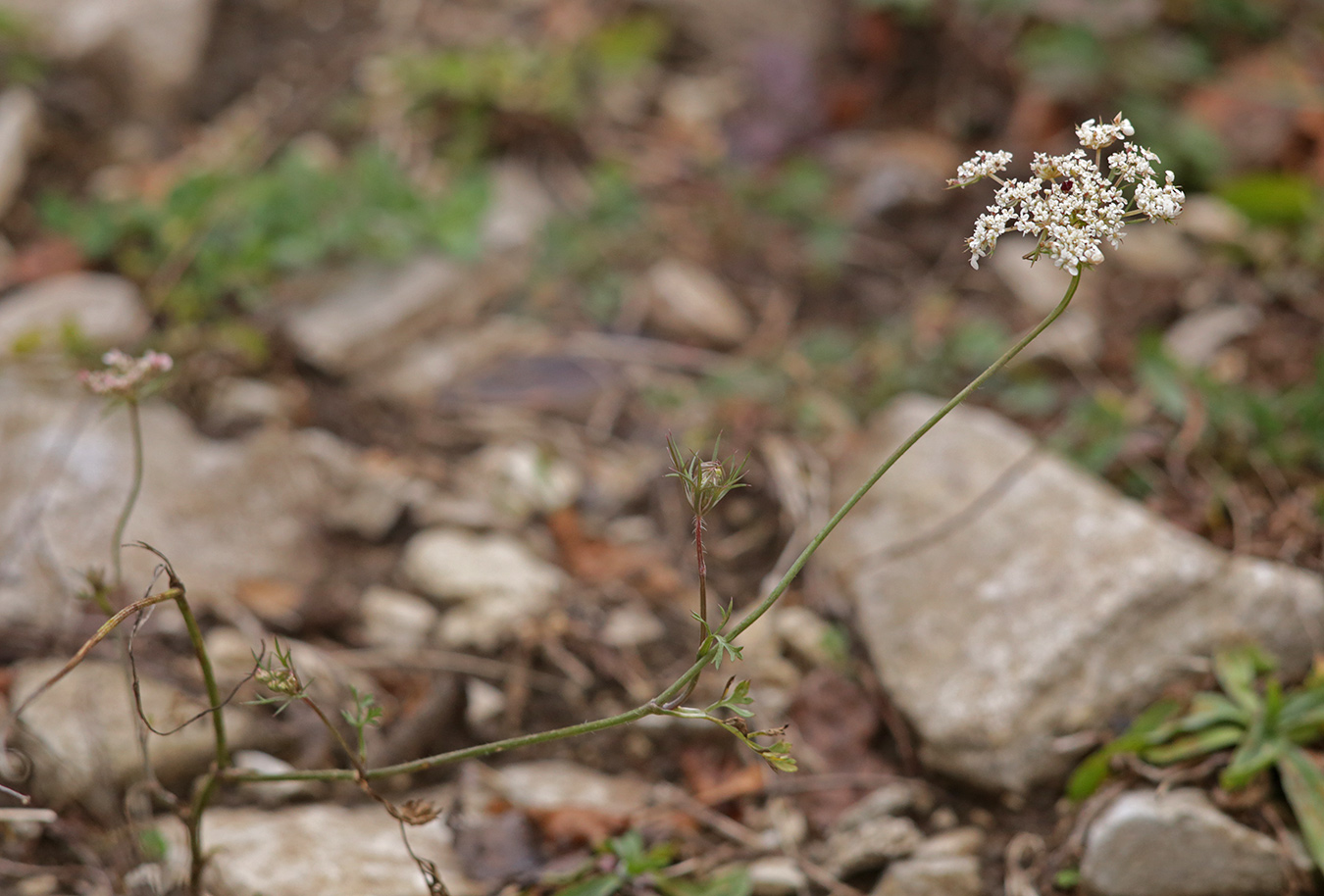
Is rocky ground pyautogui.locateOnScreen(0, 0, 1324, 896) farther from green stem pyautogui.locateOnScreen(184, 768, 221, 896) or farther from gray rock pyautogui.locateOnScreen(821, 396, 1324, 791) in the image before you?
green stem pyautogui.locateOnScreen(184, 768, 221, 896)

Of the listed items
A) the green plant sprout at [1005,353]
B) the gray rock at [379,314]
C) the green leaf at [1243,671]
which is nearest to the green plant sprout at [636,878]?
the green plant sprout at [1005,353]

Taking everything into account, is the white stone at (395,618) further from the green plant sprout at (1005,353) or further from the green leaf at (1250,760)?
the green leaf at (1250,760)

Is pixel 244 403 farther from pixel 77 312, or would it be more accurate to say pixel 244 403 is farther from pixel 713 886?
pixel 713 886

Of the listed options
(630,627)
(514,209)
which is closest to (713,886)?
(630,627)

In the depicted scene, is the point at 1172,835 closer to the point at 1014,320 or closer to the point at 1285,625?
the point at 1285,625

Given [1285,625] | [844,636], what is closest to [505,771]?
[844,636]
